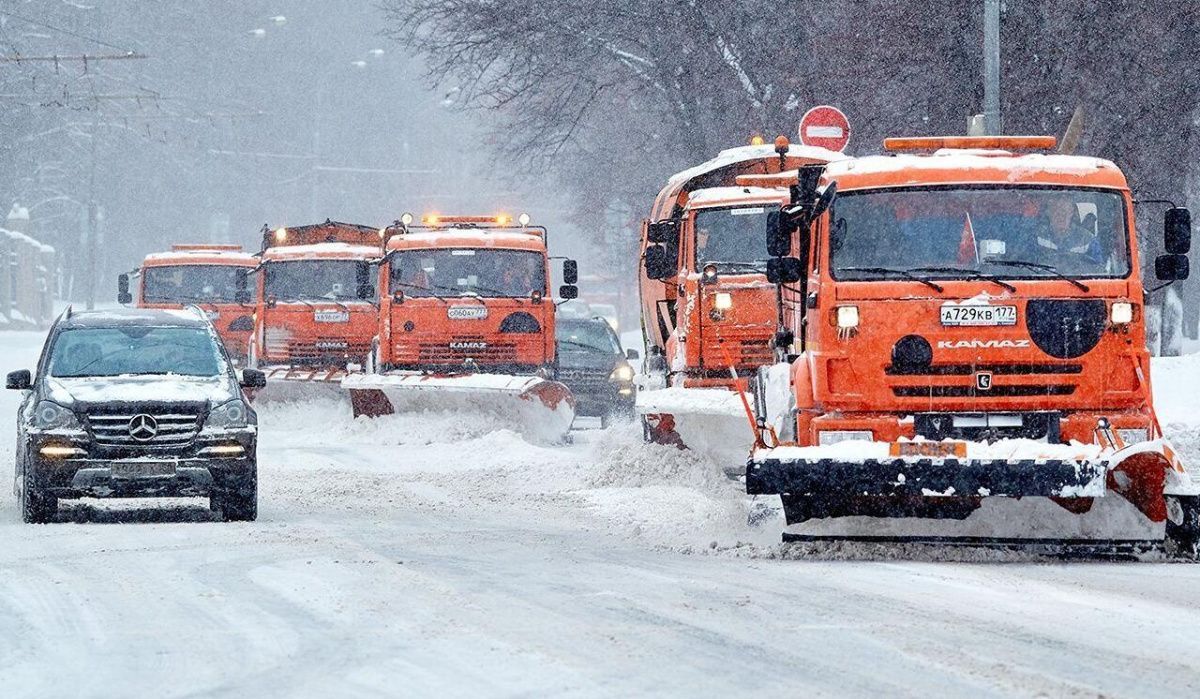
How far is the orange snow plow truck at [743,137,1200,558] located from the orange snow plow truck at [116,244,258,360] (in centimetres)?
2161

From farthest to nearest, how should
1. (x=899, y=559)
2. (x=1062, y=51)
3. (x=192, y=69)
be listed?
(x=192, y=69)
(x=1062, y=51)
(x=899, y=559)

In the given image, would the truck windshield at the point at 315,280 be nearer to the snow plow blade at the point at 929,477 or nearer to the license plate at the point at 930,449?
the snow plow blade at the point at 929,477

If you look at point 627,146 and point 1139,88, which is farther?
point 627,146

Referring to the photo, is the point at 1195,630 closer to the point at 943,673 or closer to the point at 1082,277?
the point at 943,673

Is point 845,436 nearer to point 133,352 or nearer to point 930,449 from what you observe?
point 930,449

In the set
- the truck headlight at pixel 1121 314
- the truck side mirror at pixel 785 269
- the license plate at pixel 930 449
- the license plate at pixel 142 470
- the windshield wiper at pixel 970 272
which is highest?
the truck side mirror at pixel 785 269


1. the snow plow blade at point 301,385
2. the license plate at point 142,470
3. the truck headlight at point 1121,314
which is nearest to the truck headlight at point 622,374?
the snow plow blade at point 301,385

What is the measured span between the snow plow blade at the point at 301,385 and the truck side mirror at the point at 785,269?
14.9 m

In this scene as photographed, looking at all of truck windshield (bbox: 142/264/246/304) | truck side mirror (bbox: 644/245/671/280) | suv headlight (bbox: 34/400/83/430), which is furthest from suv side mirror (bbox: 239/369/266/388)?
truck windshield (bbox: 142/264/246/304)

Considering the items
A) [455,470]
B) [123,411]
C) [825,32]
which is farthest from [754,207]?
[825,32]

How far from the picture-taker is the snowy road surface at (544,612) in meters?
7.67

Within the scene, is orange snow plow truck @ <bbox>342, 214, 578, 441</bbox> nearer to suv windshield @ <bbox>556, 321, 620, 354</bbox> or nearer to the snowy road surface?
suv windshield @ <bbox>556, 321, 620, 354</bbox>

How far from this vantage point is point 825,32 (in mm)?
32875

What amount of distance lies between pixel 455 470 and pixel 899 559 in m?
9.15
